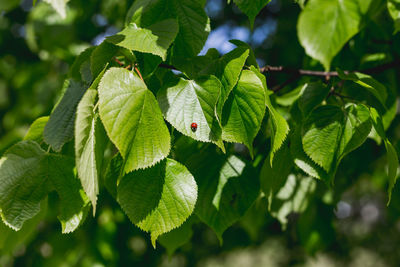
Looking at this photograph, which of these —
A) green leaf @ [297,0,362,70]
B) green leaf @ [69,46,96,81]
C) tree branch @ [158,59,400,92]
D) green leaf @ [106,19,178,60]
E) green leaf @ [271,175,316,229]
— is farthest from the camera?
green leaf @ [271,175,316,229]

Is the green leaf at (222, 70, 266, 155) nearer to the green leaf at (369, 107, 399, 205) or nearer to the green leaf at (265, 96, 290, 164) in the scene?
the green leaf at (265, 96, 290, 164)

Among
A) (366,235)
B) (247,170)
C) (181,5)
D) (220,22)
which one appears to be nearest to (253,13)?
(181,5)

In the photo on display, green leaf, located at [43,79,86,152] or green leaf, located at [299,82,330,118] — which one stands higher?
green leaf, located at [43,79,86,152]

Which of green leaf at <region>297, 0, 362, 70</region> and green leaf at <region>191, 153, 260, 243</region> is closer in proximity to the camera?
green leaf at <region>297, 0, 362, 70</region>

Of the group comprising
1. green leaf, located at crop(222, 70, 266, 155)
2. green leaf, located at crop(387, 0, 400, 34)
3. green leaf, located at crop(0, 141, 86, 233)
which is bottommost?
green leaf, located at crop(0, 141, 86, 233)

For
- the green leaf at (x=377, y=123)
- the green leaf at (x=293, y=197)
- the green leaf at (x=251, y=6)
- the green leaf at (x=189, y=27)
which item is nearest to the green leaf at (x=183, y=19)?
the green leaf at (x=189, y=27)

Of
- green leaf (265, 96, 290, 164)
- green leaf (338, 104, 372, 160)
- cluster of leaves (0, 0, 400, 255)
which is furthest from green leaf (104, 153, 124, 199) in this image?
green leaf (338, 104, 372, 160)

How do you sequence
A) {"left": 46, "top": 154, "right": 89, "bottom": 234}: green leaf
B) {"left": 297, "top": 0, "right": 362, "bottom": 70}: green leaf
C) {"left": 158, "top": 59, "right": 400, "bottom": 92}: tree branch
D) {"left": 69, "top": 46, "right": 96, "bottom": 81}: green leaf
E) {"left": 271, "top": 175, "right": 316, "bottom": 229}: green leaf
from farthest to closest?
{"left": 271, "top": 175, "right": 316, "bottom": 229}: green leaf, {"left": 158, "top": 59, "right": 400, "bottom": 92}: tree branch, {"left": 69, "top": 46, "right": 96, "bottom": 81}: green leaf, {"left": 46, "top": 154, "right": 89, "bottom": 234}: green leaf, {"left": 297, "top": 0, "right": 362, "bottom": 70}: green leaf
